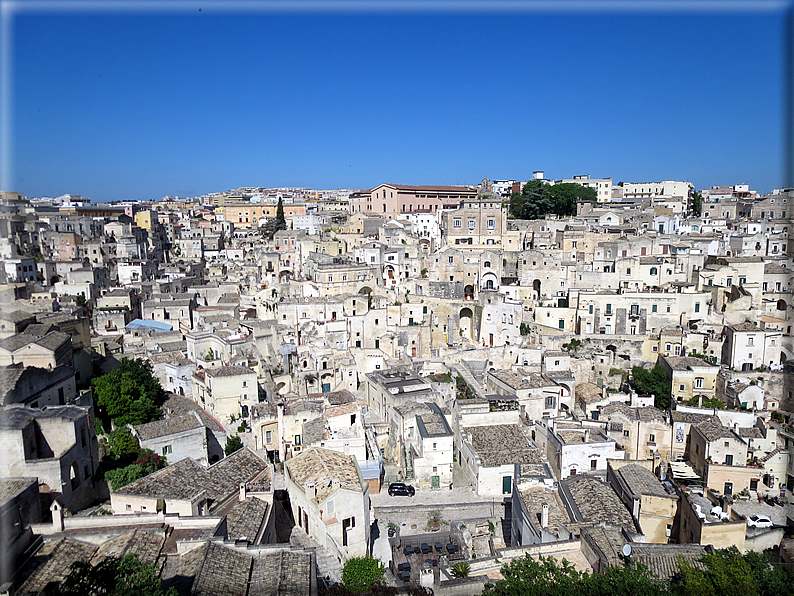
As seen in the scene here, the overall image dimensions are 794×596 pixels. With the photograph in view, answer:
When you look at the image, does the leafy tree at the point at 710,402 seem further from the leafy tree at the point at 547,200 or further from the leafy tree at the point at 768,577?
the leafy tree at the point at 547,200

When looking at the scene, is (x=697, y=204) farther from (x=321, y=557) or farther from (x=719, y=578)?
(x=321, y=557)

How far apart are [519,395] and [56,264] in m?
21.6

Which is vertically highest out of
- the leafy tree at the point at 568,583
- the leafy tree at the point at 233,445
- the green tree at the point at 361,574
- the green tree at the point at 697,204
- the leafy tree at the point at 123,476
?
the green tree at the point at 697,204

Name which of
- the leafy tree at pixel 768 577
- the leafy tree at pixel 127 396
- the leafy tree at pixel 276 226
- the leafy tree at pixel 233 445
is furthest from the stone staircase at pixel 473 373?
the leafy tree at pixel 276 226

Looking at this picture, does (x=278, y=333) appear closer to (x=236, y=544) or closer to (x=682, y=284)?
(x=236, y=544)

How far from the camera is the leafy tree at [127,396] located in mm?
13328

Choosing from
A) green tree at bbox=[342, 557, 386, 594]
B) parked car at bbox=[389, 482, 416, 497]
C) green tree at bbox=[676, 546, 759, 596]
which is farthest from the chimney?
green tree at bbox=[676, 546, 759, 596]

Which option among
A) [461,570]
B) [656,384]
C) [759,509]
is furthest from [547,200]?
[461,570]

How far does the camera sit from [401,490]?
11789mm

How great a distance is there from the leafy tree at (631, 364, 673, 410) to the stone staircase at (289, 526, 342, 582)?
10669 mm

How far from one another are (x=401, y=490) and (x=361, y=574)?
3685 millimetres

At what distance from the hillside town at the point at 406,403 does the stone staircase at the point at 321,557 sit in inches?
1.9

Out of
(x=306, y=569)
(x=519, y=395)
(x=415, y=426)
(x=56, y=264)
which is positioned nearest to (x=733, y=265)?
(x=519, y=395)

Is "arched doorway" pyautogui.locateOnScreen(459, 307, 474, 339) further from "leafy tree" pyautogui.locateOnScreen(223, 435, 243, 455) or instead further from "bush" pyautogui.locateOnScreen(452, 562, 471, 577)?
"bush" pyautogui.locateOnScreen(452, 562, 471, 577)
